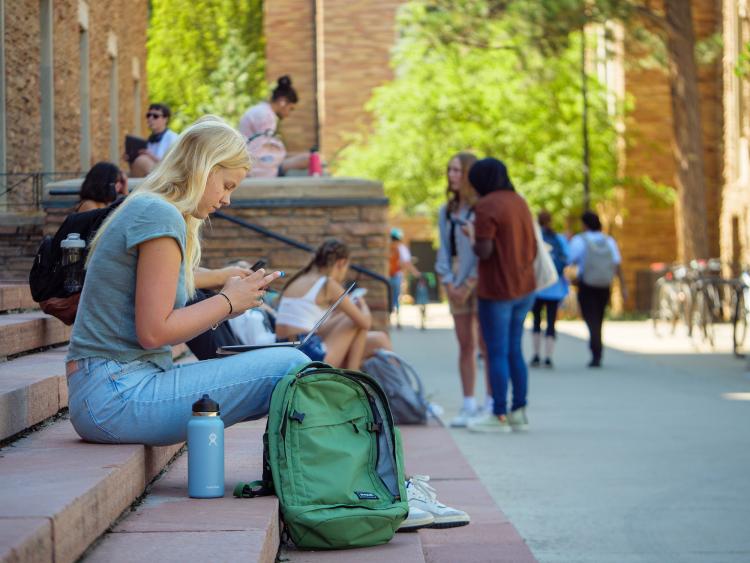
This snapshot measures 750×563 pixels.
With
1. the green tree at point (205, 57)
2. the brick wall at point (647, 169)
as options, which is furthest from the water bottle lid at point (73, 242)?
the brick wall at point (647, 169)

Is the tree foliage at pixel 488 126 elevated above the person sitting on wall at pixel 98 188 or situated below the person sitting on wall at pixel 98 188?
above

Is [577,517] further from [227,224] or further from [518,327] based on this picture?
[227,224]

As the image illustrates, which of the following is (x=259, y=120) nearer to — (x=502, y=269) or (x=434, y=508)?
(x=502, y=269)

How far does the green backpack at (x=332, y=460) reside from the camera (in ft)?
16.4

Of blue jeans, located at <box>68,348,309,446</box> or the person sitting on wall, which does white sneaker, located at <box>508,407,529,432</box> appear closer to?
the person sitting on wall

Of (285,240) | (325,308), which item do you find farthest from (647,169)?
(325,308)

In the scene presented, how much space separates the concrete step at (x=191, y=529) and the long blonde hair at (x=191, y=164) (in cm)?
89

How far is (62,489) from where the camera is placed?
4.25 metres

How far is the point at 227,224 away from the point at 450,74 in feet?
102

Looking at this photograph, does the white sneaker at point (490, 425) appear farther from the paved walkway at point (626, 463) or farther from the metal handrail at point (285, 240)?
the metal handrail at point (285, 240)

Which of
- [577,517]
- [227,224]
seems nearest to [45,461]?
[577,517]

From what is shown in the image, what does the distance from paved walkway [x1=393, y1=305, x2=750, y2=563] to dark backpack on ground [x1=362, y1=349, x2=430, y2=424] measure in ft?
1.21

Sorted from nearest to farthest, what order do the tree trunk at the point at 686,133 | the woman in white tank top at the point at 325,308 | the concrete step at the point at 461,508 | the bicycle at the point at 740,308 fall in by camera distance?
the concrete step at the point at 461,508
the woman in white tank top at the point at 325,308
the bicycle at the point at 740,308
the tree trunk at the point at 686,133

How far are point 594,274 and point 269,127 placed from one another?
5.69m
